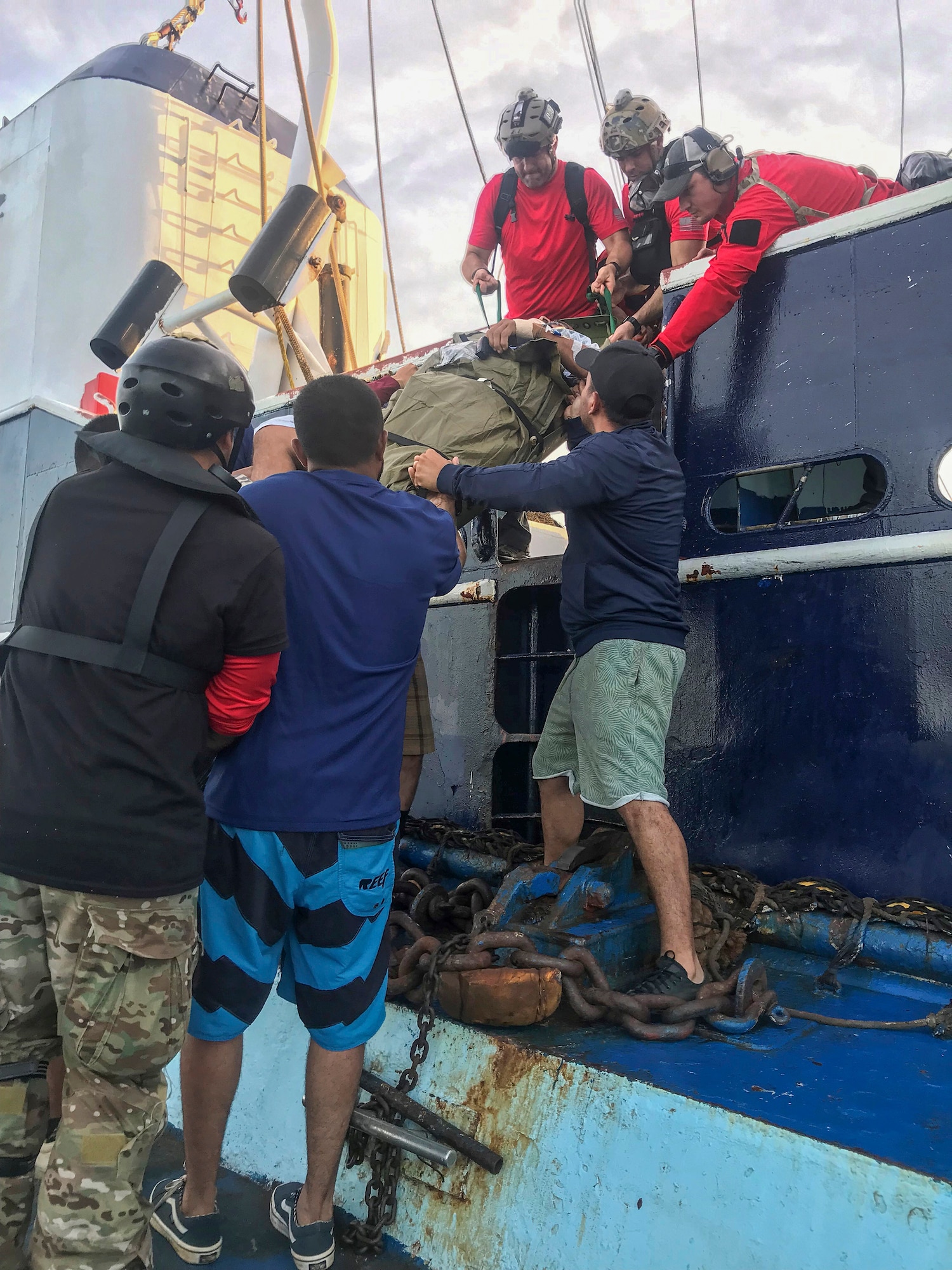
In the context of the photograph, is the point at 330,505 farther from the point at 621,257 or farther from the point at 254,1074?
the point at 621,257

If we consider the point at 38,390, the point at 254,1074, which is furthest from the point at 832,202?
the point at 38,390

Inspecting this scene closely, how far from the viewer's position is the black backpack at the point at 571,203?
460 cm

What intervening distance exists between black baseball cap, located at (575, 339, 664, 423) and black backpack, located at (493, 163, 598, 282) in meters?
2.03

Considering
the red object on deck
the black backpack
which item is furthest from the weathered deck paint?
the red object on deck

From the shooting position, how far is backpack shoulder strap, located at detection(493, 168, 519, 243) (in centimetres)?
485

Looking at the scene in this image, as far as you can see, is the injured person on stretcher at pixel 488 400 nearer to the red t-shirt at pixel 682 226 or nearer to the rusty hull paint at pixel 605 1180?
the red t-shirt at pixel 682 226

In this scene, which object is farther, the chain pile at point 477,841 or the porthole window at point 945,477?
the chain pile at point 477,841

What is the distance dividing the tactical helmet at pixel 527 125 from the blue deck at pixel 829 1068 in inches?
159

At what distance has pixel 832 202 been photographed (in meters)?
3.53

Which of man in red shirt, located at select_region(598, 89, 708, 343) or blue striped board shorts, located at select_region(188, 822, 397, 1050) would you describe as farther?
man in red shirt, located at select_region(598, 89, 708, 343)

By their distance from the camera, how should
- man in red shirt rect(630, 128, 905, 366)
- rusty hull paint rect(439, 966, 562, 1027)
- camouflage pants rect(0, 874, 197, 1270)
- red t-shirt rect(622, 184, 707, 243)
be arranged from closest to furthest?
camouflage pants rect(0, 874, 197, 1270) < rusty hull paint rect(439, 966, 562, 1027) < man in red shirt rect(630, 128, 905, 366) < red t-shirt rect(622, 184, 707, 243)

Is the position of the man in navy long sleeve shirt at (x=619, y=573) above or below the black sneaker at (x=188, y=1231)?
above

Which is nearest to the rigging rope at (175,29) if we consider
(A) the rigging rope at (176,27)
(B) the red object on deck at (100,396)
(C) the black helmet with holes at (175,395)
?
(A) the rigging rope at (176,27)

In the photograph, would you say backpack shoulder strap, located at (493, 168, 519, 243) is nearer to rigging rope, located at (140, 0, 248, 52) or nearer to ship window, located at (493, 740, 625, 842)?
ship window, located at (493, 740, 625, 842)
